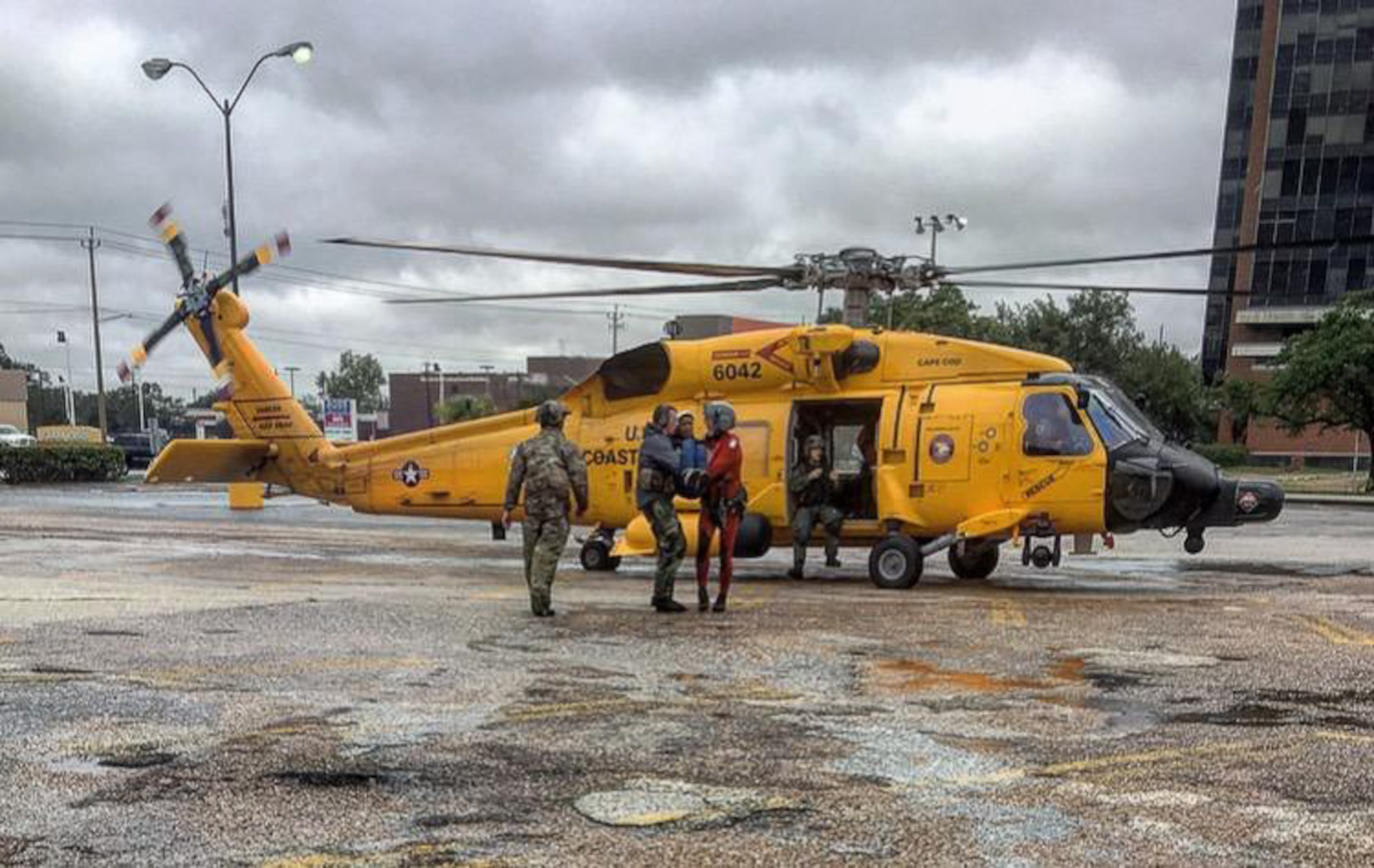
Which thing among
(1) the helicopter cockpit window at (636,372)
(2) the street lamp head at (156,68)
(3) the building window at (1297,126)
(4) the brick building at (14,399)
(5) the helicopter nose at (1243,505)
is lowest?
(4) the brick building at (14,399)

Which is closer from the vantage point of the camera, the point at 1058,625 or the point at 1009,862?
the point at 1009,862

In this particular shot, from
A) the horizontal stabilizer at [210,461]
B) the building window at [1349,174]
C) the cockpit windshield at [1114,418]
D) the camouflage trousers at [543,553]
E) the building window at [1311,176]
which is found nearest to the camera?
the camouflage trousers at [543,553]

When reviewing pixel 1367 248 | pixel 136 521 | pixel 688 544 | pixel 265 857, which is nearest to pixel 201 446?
pixel 136 521

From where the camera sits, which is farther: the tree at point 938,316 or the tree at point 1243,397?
the tree at point 938,316

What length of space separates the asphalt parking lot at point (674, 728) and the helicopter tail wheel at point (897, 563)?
2.47ft

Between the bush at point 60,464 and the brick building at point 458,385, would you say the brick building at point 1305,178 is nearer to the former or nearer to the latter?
the brick building at point 458,385

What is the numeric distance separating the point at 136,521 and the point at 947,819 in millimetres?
18307

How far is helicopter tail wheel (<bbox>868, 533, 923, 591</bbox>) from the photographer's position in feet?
38.1

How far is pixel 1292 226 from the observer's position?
260 ft

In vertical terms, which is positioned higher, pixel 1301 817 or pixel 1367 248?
pixel 1367 248

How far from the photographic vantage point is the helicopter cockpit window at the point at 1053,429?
1138 centimetres

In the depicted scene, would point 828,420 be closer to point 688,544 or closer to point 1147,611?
point 688,544

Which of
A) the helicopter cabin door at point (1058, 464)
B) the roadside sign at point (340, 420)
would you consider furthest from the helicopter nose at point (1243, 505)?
the roadside sign at point (340, 420)

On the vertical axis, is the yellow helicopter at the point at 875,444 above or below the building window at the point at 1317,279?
below
